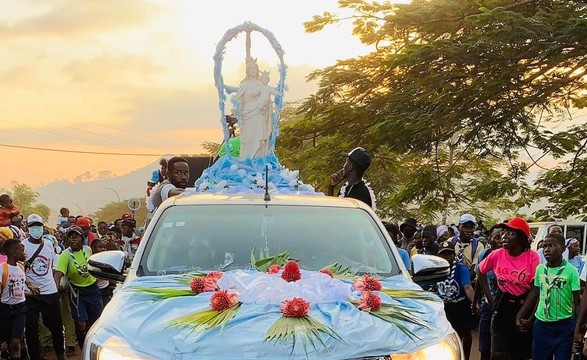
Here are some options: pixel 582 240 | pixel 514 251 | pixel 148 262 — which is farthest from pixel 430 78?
pixel 148 262

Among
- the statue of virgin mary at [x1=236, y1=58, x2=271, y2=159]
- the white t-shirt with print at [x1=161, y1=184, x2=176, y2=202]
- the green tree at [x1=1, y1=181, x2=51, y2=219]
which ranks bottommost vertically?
the green tree at [x1=1, y1=181, x2=51, y2=219]

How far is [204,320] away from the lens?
4.05m

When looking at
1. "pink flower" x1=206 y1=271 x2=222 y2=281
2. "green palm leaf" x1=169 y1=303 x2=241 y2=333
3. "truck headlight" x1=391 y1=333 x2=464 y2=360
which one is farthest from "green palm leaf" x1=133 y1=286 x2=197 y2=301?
"truck headlight" x1=391 y1=333 x2=464 y2=360

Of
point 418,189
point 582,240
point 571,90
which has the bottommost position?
point 582,240

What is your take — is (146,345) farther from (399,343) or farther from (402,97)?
(402,97)

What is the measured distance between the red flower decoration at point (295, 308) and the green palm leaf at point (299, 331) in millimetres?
29

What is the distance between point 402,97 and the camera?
15789mm

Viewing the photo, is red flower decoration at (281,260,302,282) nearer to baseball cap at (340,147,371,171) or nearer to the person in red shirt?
baseball cap at (340,147,371,171)

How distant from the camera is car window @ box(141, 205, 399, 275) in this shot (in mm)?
5285

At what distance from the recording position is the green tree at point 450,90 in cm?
1330

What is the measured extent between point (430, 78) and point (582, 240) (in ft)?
17.5

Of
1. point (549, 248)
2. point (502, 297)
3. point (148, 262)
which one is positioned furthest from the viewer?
point (502, 297)

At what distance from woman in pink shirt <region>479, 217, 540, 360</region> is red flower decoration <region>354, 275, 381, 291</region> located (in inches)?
143

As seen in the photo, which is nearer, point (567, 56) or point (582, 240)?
point (567, 56)
